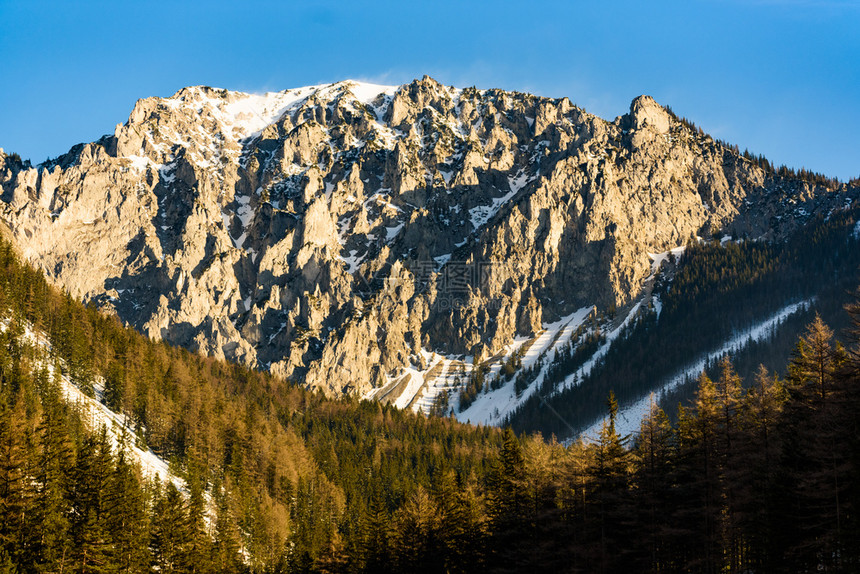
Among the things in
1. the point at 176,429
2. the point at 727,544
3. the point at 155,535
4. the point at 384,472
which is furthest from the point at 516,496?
the point at 384,472

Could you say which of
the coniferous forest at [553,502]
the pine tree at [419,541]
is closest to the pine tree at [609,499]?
the coniferous forest at [553,502]

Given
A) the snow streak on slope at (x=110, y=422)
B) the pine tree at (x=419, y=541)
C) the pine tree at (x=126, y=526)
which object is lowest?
the pine tree at (x=419, y=541)

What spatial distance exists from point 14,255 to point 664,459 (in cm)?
11830

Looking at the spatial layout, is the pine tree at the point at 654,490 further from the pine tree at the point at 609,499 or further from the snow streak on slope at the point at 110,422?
the snow streak on slope at the point at 110,422

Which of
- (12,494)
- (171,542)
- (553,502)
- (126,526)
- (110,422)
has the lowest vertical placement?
(553,502)

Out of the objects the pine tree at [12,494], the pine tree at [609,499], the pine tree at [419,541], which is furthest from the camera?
the pine tree at [419,541]

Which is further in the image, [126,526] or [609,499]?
[126,526]

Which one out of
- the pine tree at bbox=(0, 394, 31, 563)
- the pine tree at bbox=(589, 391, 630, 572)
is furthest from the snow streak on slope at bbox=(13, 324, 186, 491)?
the pine tree at bbox=(589, 391, 630, 572)

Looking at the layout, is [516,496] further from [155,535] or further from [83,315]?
[83,315]

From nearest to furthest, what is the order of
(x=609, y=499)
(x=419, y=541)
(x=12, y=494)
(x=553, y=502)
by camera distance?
1. (x=12, y=494)
2. (x=609, y=499)
3. (x=553, y=502)
4. (x=419, y=541)

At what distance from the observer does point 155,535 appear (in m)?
62.1

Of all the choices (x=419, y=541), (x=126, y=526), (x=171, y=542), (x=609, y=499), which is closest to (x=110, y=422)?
(x=126, y=526)

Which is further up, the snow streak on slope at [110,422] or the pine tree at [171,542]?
the snow streak on slope at [110,422]

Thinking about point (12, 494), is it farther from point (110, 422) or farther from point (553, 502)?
point (110, 422)
